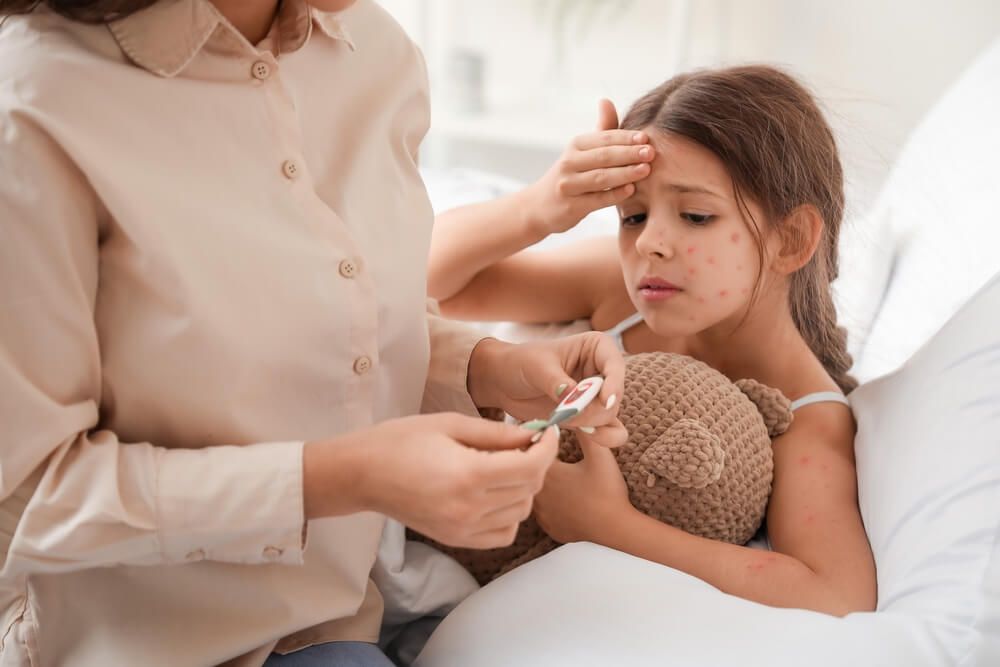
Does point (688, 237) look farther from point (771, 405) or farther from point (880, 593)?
point (880, 593)

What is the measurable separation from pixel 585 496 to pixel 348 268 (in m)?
0.33

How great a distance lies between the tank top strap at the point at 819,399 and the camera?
1.05m

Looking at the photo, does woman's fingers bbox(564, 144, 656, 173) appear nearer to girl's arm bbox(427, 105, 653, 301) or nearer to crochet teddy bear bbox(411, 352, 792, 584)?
girl's arm bbox(427, 105, 653, 301)

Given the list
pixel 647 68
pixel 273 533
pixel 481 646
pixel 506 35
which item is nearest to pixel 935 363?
pixel 481 646

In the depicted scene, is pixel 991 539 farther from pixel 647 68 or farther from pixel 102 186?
pixel 647 68

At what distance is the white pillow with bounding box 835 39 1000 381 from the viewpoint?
117cm

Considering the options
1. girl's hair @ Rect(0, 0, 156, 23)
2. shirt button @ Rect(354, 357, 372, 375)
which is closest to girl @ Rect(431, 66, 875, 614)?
shirt button @ Rect(354, 357, 372, 375)

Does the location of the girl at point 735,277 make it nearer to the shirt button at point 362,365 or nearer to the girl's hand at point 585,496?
→ the girl's hand at point 585,496

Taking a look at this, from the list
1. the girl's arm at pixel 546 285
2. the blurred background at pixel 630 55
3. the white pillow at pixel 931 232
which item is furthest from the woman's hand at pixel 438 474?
the blurred background at pixel 630 55

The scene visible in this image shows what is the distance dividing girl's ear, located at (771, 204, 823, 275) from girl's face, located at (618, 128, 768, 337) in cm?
5

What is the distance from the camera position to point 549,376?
838mm

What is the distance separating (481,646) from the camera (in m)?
0.79

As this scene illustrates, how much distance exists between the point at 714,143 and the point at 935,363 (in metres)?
0.32

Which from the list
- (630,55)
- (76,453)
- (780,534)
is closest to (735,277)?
(780,534)
